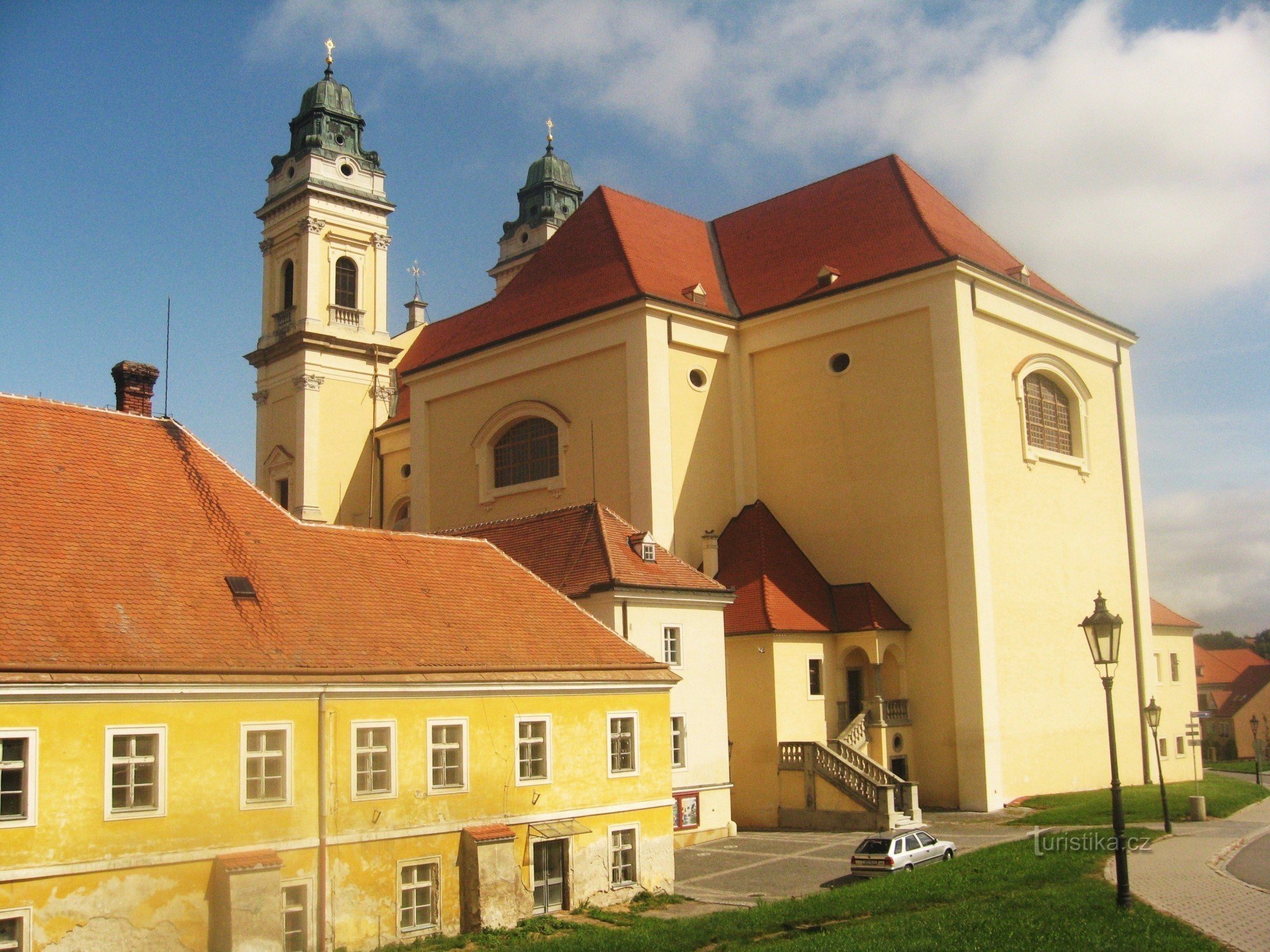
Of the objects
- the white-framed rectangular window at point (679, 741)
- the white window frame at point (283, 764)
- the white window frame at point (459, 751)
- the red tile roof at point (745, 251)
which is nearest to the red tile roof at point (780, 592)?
the white-framed rectangular window at point (679, 741)

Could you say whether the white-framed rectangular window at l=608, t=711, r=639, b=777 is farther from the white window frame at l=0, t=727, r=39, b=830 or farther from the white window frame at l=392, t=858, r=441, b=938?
the white window frame at l=0, t=727, r=39, b=830

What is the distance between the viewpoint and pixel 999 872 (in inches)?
674

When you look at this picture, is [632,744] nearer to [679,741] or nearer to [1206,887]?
[679,741]

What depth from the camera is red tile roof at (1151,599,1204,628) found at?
39.4m

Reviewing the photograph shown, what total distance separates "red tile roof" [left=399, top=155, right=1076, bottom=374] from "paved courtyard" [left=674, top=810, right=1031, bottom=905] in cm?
1357

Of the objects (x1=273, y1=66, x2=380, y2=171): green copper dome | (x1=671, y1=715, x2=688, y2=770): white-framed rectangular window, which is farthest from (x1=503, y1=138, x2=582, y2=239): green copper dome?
(x1=671, y1=715, x2=688, y2=770): white-framed rectangular window

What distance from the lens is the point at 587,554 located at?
25.1 metres

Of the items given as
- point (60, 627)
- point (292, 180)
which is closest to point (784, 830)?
point (60, 627)

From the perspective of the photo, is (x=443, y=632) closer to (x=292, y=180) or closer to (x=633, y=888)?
(x=633, y=888)

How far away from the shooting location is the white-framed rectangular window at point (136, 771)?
558 inches

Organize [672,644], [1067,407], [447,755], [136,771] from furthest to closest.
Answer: [1067,407]
[672,644]
[447,755]
[136,771]

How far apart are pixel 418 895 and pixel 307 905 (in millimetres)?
1718

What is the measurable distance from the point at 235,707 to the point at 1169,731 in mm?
31526

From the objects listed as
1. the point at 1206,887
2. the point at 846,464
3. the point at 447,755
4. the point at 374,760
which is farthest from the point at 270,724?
the point at 846,464
